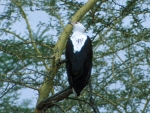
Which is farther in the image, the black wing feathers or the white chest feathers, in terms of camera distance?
the white chest feathers

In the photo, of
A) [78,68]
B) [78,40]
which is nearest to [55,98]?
[78,68]

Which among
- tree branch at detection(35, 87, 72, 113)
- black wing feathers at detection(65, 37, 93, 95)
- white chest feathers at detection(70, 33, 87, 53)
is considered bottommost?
tree branch at detection(35, 87, 72, 113)

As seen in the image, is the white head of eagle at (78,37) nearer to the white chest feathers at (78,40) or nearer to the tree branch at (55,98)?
the white chest feathers at (78,40)

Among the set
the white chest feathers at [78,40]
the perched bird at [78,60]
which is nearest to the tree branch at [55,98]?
the perched bird at [78,60]

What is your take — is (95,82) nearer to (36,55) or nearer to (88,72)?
(36,55)

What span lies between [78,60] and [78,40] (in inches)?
7.5

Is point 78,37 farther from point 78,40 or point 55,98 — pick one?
point 55,98

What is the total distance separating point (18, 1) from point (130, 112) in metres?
1.20

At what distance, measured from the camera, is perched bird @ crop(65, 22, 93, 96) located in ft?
12.9

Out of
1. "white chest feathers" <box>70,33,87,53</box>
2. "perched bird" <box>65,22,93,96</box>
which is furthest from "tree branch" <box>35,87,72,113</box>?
"white chest feathers" <box>70,33,87,53</box>

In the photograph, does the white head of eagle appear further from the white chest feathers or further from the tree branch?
the tree branch

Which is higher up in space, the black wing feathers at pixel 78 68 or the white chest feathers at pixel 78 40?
the white chest feathers at pixel 78 40

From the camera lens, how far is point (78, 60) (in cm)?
395

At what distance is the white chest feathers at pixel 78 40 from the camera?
4.04 metres
